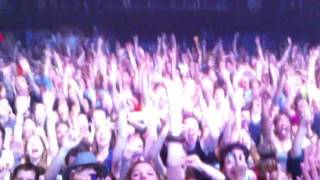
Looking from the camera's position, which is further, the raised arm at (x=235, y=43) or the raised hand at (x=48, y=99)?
the raised arm at (x=235, y=43)

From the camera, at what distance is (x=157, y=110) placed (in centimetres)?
180

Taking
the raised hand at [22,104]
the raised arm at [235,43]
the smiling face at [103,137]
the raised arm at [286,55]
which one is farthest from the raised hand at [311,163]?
the raised hand at [22,104]

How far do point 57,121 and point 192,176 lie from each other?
442mm

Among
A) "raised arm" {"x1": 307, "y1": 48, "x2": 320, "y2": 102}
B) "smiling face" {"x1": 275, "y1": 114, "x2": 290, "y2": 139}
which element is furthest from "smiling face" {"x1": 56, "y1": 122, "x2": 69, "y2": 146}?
"raised arm" {"x1": 307, "y1": 48, "x2": 320, "y2": 102}

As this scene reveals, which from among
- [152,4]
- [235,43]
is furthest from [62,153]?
[235,43]

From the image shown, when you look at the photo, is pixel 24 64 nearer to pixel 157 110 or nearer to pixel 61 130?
pixel 61 130

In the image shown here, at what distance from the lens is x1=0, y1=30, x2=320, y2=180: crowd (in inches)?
67.8

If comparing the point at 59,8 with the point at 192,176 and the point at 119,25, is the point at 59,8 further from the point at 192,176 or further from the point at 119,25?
the point at 192,176

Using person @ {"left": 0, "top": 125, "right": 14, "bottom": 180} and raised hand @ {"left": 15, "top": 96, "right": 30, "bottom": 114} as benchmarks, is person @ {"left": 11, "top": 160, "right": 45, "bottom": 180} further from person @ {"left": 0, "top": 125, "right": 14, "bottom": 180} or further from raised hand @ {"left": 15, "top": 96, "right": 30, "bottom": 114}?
raised hand @ {"left": 15, "top": 96, "right": 30, "bottom": 114}

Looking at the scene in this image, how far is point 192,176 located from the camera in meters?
1.78

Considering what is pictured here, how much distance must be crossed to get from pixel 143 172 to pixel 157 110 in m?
0.20

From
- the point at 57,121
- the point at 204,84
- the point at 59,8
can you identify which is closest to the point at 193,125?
the point at 204,84

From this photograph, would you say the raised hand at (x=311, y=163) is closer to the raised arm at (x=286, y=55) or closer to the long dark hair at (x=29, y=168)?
the raised arm at (x=286, y=55)

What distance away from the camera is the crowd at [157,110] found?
172cm
